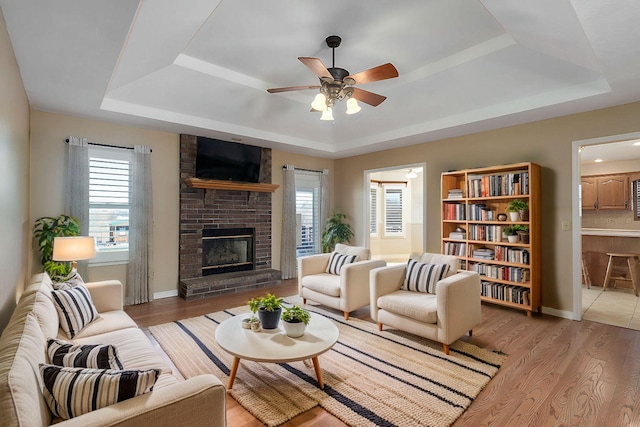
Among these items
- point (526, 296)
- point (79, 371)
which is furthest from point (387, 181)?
point (79, 371)

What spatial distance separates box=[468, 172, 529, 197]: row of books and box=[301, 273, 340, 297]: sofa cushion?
2.35m

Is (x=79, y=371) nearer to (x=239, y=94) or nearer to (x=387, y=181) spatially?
(x=239, y=94)

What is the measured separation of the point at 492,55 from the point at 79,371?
4.17 m

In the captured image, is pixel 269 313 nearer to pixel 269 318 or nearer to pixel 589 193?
pixel 269 318

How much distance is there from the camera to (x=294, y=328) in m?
2.42

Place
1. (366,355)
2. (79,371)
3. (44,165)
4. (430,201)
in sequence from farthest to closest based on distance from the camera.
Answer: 1. (430,201)
2. (44,165)
3. (366,355)
4. (79,371)

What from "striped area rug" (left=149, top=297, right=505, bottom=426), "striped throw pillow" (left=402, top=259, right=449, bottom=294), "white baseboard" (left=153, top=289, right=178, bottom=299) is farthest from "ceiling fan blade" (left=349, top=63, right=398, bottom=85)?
"white baseboard" (left=153, top=289, right=178, bottom=299)

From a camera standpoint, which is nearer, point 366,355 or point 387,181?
point 366,355

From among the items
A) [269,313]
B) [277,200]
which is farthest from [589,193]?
[269,313]

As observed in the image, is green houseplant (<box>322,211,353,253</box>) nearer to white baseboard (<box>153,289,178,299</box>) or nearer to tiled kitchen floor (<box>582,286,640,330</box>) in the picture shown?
white baseboard (<box>153,289,178,299</box>)

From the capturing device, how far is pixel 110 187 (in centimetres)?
444

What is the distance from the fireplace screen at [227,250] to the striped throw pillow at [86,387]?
13.5 ft

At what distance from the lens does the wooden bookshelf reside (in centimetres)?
405

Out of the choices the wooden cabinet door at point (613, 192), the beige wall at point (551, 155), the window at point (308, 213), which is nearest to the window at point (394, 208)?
the window at point (308, 213)
